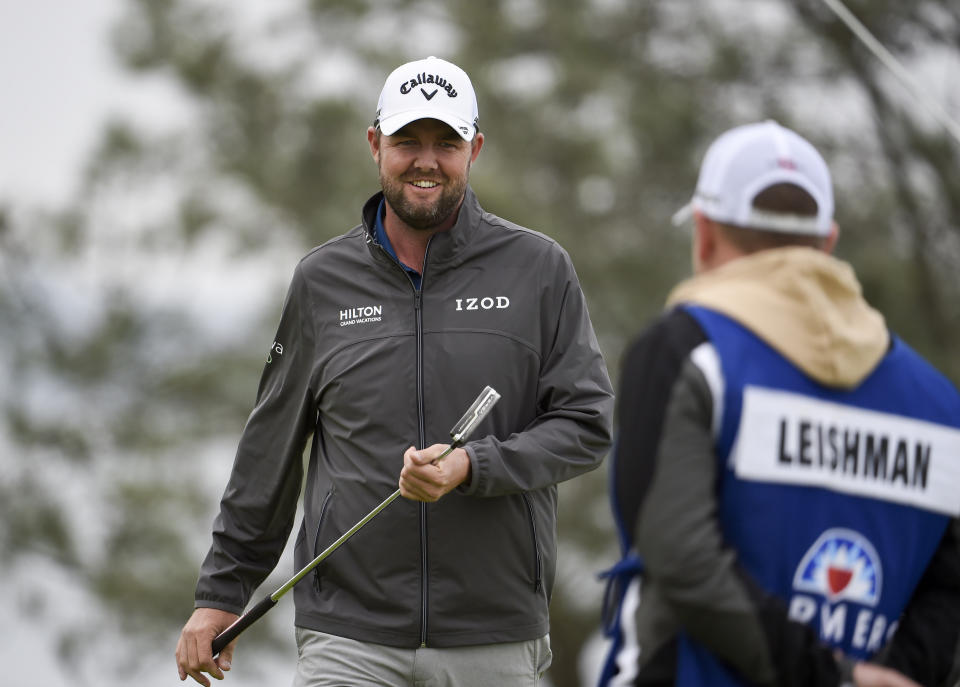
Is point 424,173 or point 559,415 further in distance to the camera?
point 424,173

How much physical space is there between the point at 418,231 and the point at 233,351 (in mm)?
14031

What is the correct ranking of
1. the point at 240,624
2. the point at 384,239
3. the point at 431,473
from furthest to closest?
the point at 384,239
the point at 240,624
the point at 431,473

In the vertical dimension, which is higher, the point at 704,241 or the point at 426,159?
the point at 426,159

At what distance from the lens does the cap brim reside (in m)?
3.29

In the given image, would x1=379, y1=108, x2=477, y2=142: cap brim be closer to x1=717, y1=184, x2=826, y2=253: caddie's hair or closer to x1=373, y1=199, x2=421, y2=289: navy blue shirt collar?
x1=373, y1=199, x2=421, y2=289: navy blue shirt collar

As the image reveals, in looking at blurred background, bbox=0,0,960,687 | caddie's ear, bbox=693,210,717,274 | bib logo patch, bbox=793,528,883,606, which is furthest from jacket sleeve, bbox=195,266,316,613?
blurred background, bbox=0,0,960,687

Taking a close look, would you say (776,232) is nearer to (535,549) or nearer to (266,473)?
(535,549)

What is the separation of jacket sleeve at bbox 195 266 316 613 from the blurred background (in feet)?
35.8

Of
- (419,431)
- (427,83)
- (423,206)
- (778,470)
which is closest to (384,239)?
(423,206)

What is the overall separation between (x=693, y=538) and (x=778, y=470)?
6.9 inches

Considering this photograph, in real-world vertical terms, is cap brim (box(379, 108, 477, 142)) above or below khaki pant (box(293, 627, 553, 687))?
above

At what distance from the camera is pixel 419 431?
3162 millimetres

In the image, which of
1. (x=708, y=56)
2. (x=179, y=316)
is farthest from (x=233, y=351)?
(x=708, y=56)

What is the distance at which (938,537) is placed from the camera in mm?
2254
